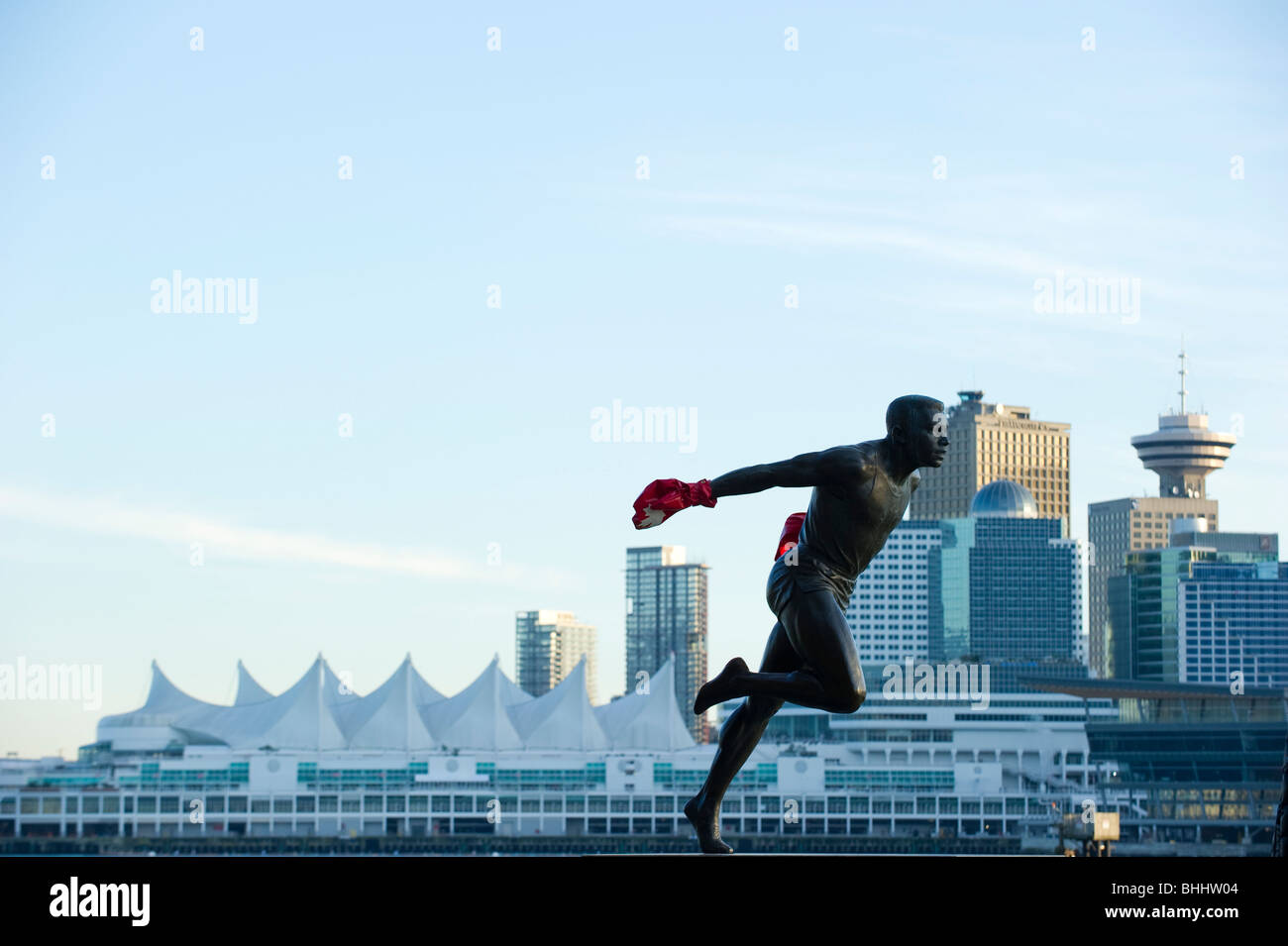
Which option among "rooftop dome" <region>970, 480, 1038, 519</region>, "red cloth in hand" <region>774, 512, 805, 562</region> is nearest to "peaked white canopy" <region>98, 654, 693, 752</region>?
"rooftop dome" <region>970, 480, 1038, 519</region>

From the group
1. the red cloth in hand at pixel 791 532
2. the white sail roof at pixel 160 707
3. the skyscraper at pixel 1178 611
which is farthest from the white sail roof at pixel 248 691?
the red cloth in hand at pixel 791 532

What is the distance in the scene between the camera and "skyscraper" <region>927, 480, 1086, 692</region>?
12006cm

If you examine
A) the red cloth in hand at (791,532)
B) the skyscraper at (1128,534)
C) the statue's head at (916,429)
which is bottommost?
the red cloth in hand at (791,532)

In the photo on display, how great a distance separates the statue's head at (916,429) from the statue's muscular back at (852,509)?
0.11 m

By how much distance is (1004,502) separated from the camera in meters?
124

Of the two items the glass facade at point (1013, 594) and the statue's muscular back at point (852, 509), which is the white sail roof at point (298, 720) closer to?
the glass facade at point (1013, 594)

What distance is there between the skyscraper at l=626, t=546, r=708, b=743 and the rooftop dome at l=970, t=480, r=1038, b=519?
20.5 metres

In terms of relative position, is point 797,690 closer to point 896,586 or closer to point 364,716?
point 364,716

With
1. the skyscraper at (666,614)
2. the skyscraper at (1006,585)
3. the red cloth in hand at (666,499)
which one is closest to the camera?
the red cloth in hand at (666,499)

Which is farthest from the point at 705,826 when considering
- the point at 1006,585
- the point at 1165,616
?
the point at 1165,616

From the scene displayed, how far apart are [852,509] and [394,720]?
72.1 m

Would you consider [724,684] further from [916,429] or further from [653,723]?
[653,723]

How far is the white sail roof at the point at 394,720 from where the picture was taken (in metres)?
79.3
